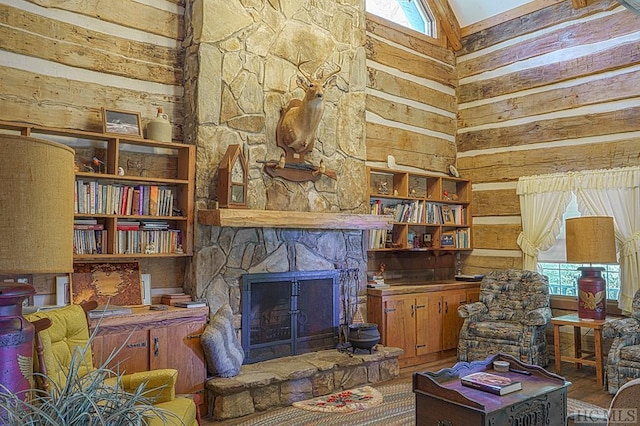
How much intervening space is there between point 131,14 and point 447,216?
14.0ft

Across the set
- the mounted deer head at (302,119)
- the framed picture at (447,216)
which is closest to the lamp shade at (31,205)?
the mounted deer head at (302,119)

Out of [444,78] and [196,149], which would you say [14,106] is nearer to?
[196,149]

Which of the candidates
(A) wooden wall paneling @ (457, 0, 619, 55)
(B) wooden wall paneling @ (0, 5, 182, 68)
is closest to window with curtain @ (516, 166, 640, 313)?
(A) wooden wall paneling @ (457, 0, 619, 55)

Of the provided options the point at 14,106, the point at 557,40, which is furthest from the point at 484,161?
the point at 14,106

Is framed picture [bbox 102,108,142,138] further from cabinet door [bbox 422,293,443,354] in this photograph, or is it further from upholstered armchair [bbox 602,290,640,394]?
upholstered armchair [bbox 602,290,640,394]

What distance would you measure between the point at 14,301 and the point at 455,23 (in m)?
6.65

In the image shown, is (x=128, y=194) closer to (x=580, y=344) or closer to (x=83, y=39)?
(x=83, y=39)

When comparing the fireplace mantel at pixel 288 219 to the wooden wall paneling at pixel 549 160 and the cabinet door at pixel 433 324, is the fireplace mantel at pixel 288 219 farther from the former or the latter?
the wooden wall paneling at pixel 549 160

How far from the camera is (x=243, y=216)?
410 centimetres

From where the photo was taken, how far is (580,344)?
526 cm

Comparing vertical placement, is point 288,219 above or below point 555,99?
below

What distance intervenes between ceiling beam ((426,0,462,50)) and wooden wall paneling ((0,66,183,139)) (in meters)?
4.10

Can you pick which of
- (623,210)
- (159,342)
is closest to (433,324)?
(623,210)

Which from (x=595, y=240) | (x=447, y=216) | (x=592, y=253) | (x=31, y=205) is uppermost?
(x=447, y=216)
